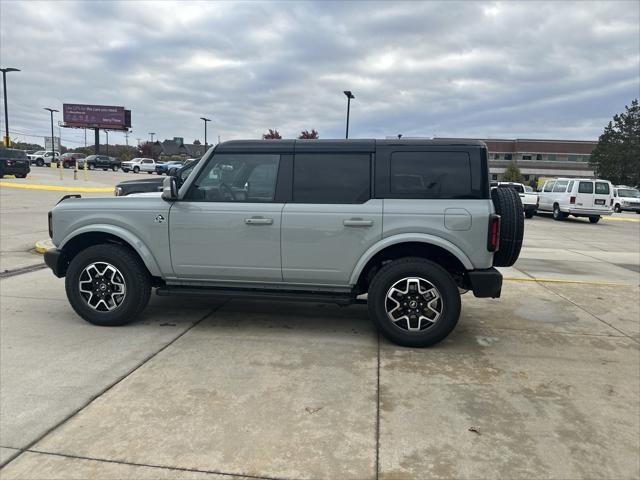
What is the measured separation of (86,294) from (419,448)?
3.61 meters

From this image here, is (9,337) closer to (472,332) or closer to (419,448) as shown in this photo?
(419,448)

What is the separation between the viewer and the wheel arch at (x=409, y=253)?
4.25m

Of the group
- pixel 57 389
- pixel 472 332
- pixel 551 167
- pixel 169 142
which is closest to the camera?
pixel 57 389

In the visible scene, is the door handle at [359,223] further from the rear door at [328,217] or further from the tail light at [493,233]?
the tail light at [493,233]

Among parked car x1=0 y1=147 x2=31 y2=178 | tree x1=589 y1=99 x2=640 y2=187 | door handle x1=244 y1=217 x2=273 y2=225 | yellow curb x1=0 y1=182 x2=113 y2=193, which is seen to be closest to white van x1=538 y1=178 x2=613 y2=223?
door handle x1=244 y1=217 x2=273 y2=225

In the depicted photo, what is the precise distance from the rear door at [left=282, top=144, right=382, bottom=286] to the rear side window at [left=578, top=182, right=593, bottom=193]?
63.1ft

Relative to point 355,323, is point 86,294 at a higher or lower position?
higher


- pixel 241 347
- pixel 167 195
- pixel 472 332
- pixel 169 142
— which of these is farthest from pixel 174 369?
pixel 169 142

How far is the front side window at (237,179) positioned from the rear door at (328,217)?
0.27 metres

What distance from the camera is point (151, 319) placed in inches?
201

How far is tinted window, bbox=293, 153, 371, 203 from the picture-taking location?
443 centimetres

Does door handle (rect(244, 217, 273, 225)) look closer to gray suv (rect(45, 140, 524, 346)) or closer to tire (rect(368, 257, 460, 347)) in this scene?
gray suv (rect(45, 140, 524, 346))

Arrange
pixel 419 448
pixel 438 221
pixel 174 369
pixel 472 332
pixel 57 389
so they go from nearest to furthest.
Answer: pixel 419 448 < pixel 57 389 < pixel 174 369 < pixel 438 221 < pixel 472 332

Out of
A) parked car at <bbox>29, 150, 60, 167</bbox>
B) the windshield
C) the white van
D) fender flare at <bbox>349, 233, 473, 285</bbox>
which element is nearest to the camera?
fender flare at <bbox>349, 233, 473, 285</bbox>
